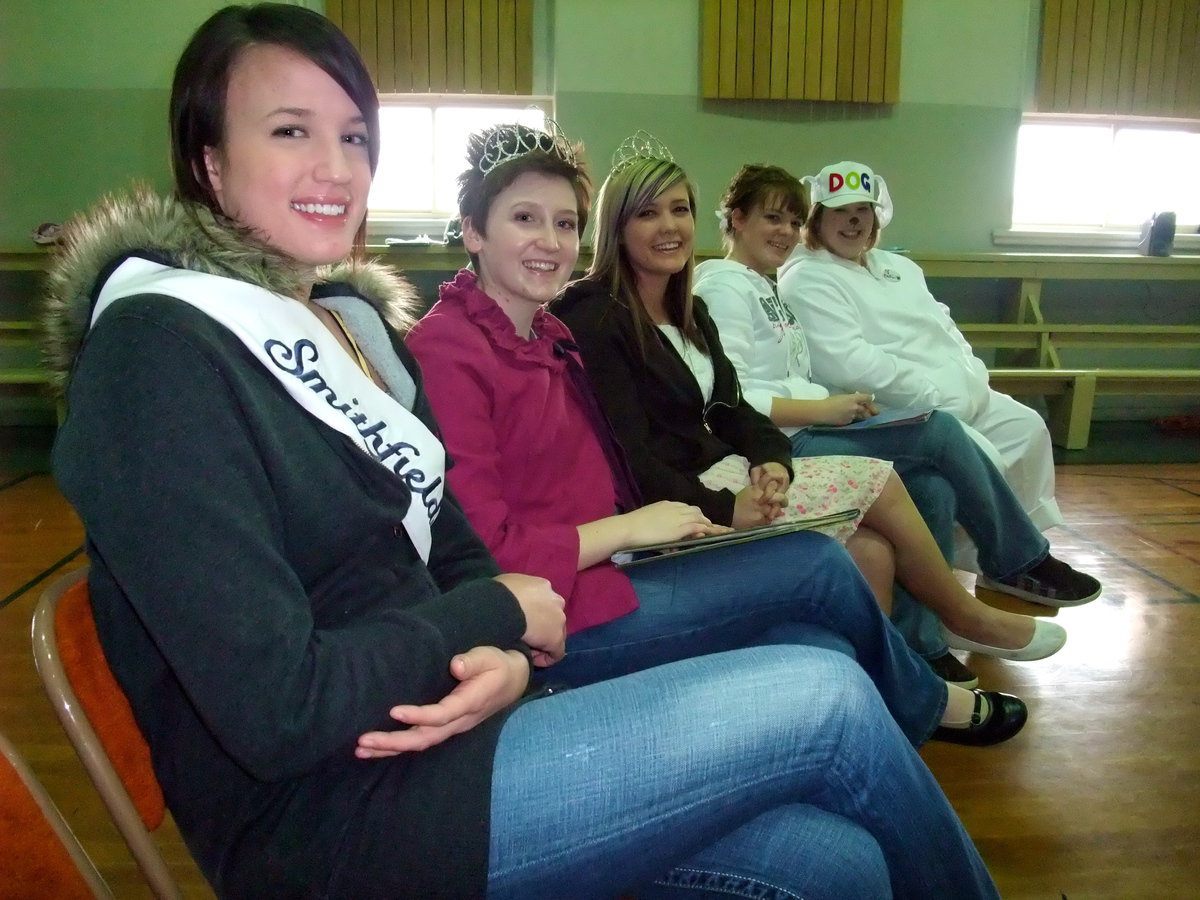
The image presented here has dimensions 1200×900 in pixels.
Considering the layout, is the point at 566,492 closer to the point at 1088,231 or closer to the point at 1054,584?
the point at 1054,584

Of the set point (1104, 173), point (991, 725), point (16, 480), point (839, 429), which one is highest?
point (1104, 173)

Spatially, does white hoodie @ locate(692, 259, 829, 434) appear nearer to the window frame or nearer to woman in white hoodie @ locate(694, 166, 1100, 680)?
woman in white hoodie @ locate(694, 166, 1100, 680)

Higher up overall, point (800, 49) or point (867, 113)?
point (800, 49)

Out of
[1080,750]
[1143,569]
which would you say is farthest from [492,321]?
[1143,569]

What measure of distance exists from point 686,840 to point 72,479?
552 mm

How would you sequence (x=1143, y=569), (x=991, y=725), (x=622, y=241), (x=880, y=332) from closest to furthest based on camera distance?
(x=991, y=725)
(x=622, y=241)
(x=880, y=332)
(x=1143, y=569)

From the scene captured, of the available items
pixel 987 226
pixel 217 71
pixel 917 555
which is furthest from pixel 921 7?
pixel 217 71

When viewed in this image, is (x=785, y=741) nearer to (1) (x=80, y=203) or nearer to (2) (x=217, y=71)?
(2) (x=217, y=71)

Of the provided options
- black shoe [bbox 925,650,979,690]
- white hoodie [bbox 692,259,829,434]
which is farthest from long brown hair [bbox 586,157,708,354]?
black shoe [bbox 925,650,979,690]

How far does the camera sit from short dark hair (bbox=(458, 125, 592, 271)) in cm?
133

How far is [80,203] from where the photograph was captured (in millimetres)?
4520

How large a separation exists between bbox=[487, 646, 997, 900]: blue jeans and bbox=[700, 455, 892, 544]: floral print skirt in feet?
2.71

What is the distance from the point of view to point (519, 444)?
125 centimetres

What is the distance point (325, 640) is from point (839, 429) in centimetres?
154
